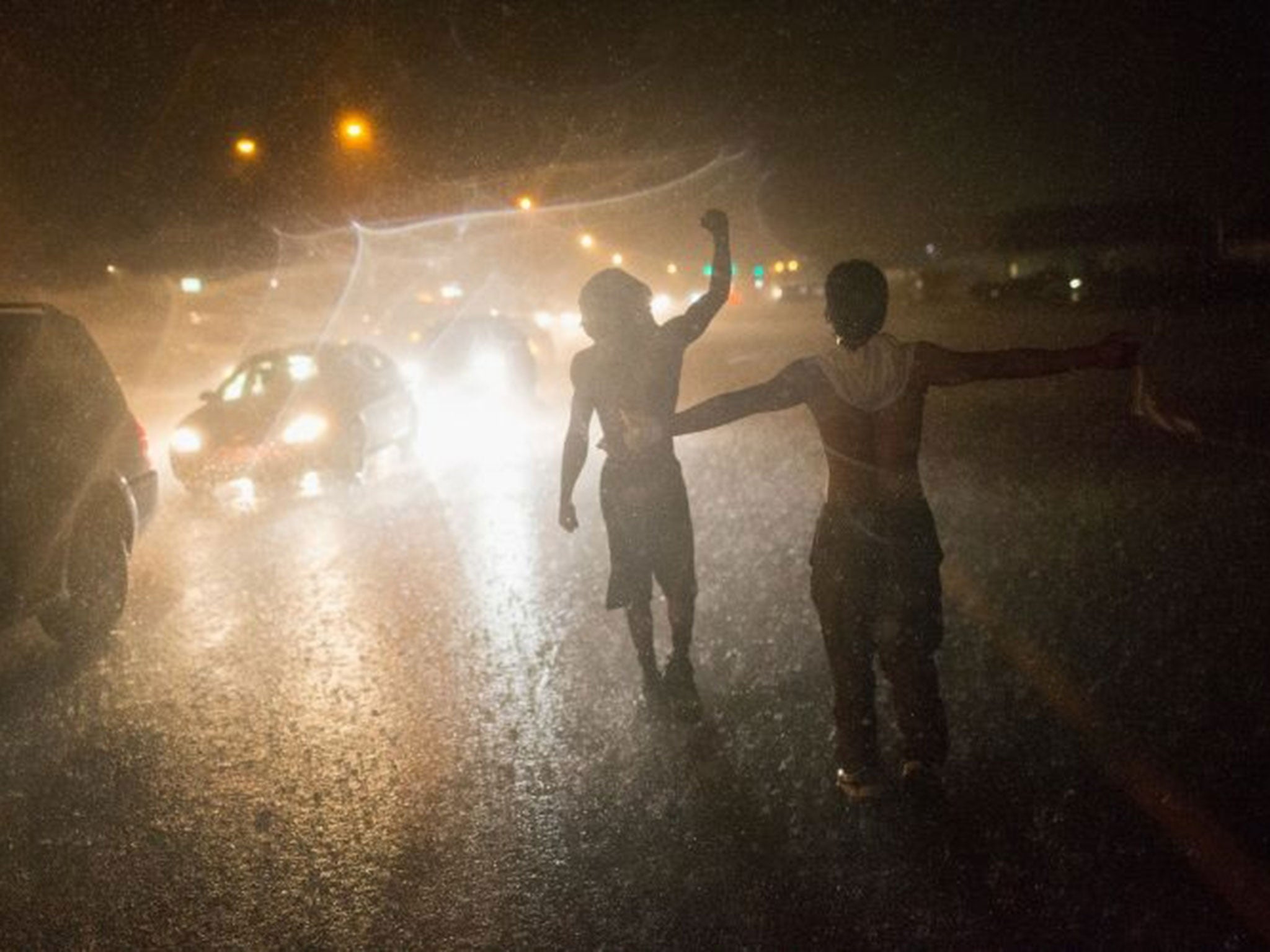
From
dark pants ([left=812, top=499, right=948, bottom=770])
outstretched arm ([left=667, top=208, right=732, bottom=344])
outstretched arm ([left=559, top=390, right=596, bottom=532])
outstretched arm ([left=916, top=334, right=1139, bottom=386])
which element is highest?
outstretched arm ([left=667, top=208, right=732, bottom=344])

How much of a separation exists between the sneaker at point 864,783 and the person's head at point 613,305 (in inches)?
75.2

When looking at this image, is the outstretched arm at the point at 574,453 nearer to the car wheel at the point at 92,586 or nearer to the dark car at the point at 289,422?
the car wheel at the point at 92,586

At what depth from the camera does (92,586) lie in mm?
6480

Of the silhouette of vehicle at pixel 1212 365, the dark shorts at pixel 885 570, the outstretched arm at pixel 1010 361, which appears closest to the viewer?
the outstretched arm at pixel 1010 361

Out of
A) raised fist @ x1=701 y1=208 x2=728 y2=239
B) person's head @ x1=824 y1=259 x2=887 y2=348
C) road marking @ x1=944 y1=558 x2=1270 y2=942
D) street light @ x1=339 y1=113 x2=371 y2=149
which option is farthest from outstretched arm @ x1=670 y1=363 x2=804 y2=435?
street light @ x1=339 y1=113 x2=371 y2=149

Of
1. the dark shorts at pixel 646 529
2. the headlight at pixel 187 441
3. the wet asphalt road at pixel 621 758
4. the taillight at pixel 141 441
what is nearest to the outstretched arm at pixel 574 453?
the dark shorts at pixel 646 529

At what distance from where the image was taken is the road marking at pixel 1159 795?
3.04 meters

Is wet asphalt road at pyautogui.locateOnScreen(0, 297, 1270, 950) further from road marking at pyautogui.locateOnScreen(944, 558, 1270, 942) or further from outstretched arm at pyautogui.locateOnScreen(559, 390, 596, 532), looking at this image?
outstretched arm at pyautogui.locateOnScreen(559, 390, 596, 532)

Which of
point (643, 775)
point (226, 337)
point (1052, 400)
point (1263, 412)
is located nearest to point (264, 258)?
point (226, 337)

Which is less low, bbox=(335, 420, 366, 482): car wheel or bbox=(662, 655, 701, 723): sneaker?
bbox=(335, 420, 366, 482): car wheel

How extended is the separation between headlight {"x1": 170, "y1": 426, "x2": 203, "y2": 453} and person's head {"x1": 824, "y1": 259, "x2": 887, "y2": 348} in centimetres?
925

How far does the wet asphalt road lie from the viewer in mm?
3223

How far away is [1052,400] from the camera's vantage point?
46.6 ft

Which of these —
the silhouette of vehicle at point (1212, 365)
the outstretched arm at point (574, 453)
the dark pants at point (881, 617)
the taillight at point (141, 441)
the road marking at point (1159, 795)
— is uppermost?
the taillight at point (141, 441)
